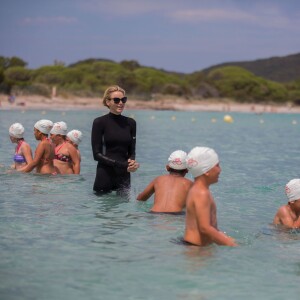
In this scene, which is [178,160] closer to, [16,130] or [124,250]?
[124,250]

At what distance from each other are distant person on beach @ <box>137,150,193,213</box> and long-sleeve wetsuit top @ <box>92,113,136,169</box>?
849 mm

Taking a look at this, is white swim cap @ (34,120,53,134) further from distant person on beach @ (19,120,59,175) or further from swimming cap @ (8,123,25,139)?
swimming cap @ (8,123,25,139)

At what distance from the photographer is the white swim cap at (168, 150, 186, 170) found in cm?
838

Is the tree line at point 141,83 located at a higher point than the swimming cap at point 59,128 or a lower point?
higher

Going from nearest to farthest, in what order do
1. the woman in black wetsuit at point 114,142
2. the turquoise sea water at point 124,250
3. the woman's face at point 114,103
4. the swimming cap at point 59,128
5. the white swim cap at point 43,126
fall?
1. the turquoise sea water at point 124,250
2. the woman's face at point 114,103
3. the woman in black wetsuit at point 114,142
4. the white swim cap at point 43,126
5. the swimming cap at point 59,128

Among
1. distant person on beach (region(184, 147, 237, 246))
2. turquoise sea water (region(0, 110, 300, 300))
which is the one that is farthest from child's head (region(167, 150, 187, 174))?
distant person on beach (region(184, 147, 237, 246))

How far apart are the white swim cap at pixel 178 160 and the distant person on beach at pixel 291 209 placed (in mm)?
1312

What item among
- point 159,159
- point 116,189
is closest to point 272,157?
point 159,159

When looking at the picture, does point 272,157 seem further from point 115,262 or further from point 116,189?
point 115,262

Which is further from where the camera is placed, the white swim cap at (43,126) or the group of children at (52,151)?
the group of children at (52,151)

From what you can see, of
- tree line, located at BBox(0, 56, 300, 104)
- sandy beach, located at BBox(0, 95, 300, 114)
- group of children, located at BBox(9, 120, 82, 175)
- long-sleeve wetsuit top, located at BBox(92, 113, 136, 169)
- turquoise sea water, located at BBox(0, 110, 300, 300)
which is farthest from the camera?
tree line, located at BBox(0, 56, 300, 104)

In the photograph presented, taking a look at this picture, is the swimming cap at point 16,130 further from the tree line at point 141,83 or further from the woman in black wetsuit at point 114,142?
the tree line at point 141,83

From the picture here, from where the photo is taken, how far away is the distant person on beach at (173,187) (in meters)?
8.38

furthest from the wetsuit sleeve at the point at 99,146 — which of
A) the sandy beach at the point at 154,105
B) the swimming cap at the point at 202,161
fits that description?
the sandy beach at the point at 154,105
